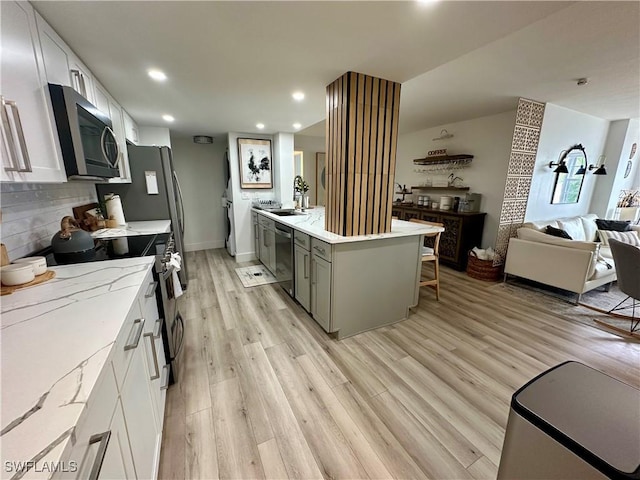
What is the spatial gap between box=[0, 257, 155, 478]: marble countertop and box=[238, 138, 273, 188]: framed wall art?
3488 millimetres

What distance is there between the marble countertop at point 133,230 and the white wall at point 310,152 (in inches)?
148

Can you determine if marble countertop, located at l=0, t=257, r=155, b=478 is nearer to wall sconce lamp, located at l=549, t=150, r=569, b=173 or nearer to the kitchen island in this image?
the kitchen island

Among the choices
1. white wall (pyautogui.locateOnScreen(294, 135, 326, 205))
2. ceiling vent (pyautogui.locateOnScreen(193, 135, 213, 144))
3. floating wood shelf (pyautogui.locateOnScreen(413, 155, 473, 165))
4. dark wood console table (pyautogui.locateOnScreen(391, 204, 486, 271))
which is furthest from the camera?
white wall (pyautogui.locateOnScreen(294, 135, 326, 205))

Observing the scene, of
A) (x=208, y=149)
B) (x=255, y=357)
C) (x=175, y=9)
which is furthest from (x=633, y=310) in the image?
(x=208, y=149)

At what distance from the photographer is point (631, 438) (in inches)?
26.5

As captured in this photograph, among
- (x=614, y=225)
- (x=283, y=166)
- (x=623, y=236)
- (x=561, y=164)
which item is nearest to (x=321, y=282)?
(x=283, y=166)

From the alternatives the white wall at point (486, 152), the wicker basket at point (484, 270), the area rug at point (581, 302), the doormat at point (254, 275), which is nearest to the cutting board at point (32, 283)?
the doormat at point (254, 275)

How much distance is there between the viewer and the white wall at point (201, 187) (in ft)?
16.3

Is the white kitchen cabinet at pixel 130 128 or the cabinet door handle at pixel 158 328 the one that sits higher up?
the white kitchen cabinet at pixel 130 128

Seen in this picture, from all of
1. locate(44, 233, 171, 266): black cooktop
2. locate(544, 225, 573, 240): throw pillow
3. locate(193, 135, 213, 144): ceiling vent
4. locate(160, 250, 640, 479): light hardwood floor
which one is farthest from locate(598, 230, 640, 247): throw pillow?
locate(193, 135, 213, 144): ceiling vent

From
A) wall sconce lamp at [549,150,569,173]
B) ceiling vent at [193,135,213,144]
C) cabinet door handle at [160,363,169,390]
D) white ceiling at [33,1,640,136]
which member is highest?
white ceiling at [33,1,640,136]

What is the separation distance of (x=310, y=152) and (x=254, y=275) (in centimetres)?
339

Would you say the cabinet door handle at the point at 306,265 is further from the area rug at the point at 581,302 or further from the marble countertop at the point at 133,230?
the area rug at the point at 581,302

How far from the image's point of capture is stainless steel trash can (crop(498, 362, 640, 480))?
2.13ft
